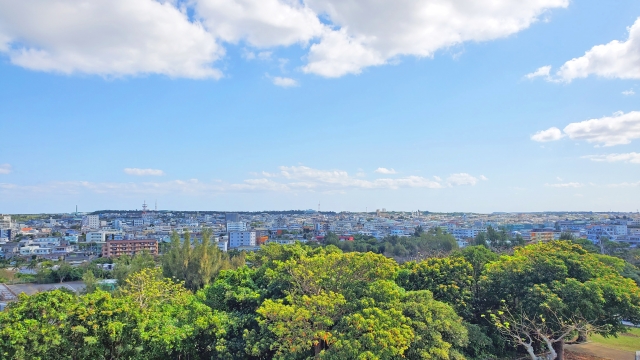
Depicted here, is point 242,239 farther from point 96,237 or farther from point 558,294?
point 558,294

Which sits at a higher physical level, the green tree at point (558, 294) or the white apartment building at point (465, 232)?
the green tree at point (558, 294)

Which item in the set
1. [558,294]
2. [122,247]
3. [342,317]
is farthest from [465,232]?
[342,317]

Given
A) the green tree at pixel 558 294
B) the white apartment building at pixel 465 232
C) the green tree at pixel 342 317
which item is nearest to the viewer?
the green tree at pixel 342 317

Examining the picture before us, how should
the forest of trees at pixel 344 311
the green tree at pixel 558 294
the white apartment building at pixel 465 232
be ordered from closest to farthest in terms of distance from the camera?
the forest of trees at pixel 344 311 → the green tree at pixel 558 294 → the white apartment building at pixel 465 232

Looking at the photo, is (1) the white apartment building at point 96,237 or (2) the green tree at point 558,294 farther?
(1) the white apartment building at point 96,237

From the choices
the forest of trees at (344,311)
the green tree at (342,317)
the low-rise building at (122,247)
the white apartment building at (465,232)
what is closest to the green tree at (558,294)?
the forest of trees at (344,311)

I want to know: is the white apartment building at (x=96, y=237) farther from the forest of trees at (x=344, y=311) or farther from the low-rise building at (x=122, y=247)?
the forest of trees at (x=344, y=311)

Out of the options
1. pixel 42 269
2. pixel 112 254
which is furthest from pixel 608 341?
pixel 112 254

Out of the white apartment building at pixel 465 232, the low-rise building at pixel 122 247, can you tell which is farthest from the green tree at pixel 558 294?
the white apartment building at pixel 465 232
